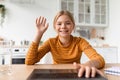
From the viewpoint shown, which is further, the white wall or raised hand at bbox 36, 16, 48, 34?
the white wall

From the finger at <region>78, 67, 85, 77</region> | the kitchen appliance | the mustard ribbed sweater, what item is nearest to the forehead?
the mustard ribbed sweater

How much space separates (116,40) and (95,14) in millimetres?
807

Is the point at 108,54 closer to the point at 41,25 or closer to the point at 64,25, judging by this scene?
the point at 64,25

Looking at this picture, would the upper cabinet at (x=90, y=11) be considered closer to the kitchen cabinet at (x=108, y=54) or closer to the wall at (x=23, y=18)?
the wall at (x=23, y=18)

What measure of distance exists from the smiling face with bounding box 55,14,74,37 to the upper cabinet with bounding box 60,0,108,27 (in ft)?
9.80

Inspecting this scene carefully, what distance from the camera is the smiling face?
68.8 inches

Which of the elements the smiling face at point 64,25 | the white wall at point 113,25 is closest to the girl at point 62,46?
the smiling face at point 64,25

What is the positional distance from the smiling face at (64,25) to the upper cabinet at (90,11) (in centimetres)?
299

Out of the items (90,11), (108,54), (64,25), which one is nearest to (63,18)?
(64,25)

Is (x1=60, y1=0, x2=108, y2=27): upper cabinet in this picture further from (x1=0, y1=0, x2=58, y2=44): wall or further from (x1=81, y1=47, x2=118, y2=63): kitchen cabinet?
(x1=81, y1=47, x2=118, y2=63): kitchen cabinet

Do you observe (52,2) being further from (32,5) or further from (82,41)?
(82,41)

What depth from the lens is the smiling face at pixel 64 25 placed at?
5.73ft

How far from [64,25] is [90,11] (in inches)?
125

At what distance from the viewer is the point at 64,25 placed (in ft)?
5.74
